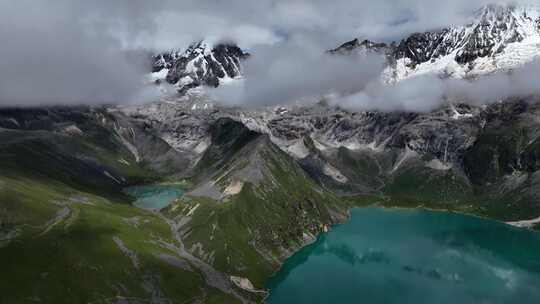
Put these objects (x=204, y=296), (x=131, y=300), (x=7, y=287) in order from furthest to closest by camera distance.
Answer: (x=204, y=296)
(x=131, y=300)
(x=7, y=287)

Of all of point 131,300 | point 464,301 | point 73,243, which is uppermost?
point 73,243

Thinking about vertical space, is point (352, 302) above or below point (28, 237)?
below

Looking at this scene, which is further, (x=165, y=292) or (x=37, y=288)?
(x=165, y=292)

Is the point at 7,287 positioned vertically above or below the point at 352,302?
above

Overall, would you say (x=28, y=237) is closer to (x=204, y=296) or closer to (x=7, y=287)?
(x=7, y=287)

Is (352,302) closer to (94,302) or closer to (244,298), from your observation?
(244,298)

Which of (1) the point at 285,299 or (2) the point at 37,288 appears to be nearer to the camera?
(2) the point at 37,288

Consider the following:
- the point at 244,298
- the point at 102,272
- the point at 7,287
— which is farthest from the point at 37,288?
the point at 244,298

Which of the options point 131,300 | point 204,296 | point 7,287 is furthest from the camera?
point 204,296

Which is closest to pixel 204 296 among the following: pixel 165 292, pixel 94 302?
pixel 165 292
